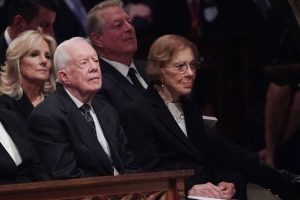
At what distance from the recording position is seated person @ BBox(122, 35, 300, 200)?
748 centimetres

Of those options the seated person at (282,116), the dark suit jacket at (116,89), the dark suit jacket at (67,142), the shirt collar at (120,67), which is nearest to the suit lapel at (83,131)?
the dark suit jacket at (67,142)

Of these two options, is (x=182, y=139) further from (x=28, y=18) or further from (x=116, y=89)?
(x=28, y=18)

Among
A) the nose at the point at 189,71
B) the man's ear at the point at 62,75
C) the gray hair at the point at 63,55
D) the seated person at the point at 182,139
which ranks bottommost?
the seated person at the point at 182,139

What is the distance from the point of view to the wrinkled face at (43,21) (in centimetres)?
835

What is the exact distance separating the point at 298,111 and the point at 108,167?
9.69ft

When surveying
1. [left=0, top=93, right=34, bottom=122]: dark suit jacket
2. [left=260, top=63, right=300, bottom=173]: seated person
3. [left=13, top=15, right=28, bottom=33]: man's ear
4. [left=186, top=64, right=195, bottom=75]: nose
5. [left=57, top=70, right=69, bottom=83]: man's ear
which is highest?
[left=13, top=15, right=28, bottom=33]: man's ear

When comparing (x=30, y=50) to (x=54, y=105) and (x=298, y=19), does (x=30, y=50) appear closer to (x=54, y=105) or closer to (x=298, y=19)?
(x=54, y=105)

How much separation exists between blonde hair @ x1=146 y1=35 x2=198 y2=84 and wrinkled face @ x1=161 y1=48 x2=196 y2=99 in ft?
0.08

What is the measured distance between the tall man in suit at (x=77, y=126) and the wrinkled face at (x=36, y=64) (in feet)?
0.70

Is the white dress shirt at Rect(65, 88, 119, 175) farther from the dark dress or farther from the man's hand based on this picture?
the man's hand

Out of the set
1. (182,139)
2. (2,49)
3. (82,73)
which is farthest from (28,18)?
(182,139)

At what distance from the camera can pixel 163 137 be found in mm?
7512

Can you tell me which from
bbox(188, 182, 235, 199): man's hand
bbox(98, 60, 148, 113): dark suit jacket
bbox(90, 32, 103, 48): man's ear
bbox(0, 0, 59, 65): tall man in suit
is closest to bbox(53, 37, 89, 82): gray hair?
bbox(98, 60, 148, 113): dark suit jacket

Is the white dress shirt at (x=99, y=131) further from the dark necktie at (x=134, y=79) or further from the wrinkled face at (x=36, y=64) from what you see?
the dark necktie at (x=134, y=79)
